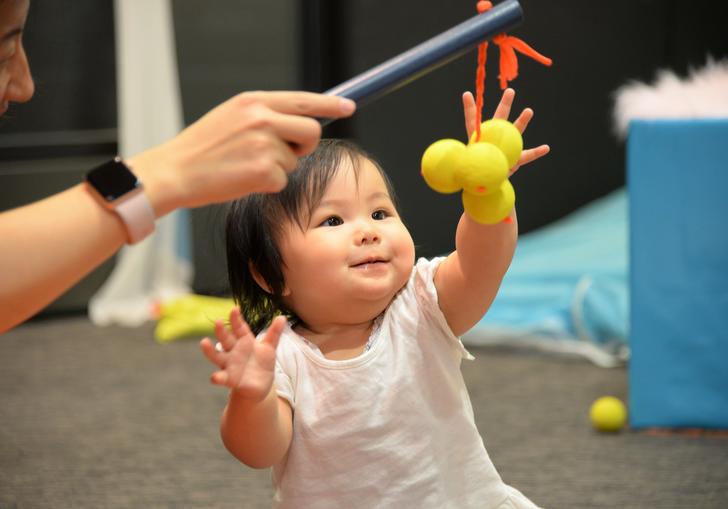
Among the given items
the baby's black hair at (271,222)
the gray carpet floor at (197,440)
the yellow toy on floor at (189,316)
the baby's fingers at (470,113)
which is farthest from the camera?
the yellow toy on floor at (189,316)

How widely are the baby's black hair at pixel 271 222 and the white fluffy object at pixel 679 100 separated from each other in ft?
3.08

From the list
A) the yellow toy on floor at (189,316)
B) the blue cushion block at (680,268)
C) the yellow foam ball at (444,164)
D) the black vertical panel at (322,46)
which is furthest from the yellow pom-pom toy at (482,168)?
the black vertical panel at (322,46)

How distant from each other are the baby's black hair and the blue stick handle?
19cm

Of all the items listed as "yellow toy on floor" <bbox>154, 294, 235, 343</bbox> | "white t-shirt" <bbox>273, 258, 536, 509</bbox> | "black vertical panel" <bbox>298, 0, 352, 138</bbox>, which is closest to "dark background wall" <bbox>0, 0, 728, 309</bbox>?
"black vertical panel" <bbox>298, 0, 352, 138</bbox>

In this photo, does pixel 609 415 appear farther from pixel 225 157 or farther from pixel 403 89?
pixel 403 89

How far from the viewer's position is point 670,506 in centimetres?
160

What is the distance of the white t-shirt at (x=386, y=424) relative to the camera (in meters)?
1.05

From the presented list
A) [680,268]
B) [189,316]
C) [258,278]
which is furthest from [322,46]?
[258,278]

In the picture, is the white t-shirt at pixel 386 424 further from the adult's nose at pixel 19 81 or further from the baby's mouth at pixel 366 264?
the adult's nose at pixel 19 81

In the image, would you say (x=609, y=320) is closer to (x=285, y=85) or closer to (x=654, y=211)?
(x=654, y=211)

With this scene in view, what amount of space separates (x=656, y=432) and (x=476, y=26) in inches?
49.5

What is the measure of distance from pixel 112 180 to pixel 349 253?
0.33 meters

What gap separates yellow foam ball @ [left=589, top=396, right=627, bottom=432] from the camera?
195cm

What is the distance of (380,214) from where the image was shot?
1089 mm
